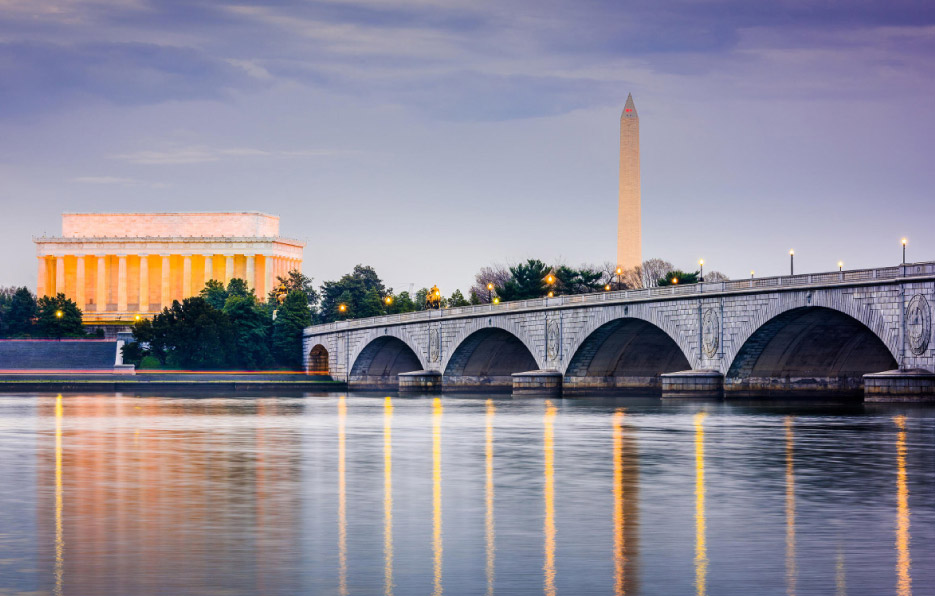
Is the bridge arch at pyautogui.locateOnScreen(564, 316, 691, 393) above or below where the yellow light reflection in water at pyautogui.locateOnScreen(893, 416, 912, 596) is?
above

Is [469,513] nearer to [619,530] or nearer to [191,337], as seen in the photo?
[619,530]

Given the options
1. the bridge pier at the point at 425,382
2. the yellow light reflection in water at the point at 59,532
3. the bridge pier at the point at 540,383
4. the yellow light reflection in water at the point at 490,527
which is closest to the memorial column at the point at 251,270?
the bridge pier at the point at 425,382

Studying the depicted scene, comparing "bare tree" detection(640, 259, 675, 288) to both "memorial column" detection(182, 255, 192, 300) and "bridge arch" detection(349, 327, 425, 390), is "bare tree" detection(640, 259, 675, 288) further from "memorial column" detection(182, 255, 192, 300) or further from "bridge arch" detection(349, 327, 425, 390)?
"memorial column" detection(182, 255, 192, 300)

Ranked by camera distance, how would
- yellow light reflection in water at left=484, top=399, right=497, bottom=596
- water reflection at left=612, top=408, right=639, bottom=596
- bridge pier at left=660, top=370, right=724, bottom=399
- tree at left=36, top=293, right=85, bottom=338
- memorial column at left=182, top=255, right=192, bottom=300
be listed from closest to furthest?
water reflection at left=612, top=408, right=639, bottom=596 < yellow light reflection in water at left=484, top=399, right=497, bottom=596 < bridge pier at left=660, top=370, right=724, bottom=399 < tree at left=36, top=293, right=85, bottom=338 < memorial column at left=182, top=255, right=192, bottom=300

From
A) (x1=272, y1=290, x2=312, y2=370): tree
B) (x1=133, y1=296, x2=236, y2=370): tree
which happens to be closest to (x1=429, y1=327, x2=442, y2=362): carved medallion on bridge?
(x1=133, y1=296, x2=236, y2=370): tree

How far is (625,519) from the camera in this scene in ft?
65.1

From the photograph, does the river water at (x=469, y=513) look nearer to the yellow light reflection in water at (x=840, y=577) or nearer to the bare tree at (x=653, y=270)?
the yellow light reflection in water at (x=840, y=577)

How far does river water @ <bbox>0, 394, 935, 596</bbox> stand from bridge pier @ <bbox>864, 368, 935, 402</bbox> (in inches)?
735

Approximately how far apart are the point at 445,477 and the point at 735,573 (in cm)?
1300

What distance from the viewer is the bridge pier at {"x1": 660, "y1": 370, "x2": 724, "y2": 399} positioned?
2987 inches

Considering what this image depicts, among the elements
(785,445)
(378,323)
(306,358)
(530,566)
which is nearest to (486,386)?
(378,323)

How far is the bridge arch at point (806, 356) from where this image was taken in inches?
2862

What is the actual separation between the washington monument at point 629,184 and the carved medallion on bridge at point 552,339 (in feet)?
126

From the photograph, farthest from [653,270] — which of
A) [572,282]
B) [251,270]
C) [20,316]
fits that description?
[20,316]
